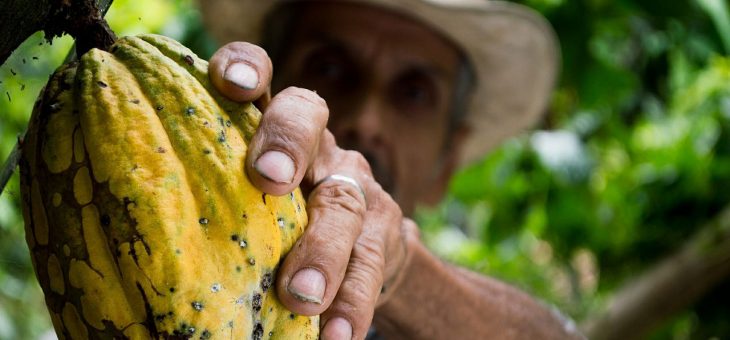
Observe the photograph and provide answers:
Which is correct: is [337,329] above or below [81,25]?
below

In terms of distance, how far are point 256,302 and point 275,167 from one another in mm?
112

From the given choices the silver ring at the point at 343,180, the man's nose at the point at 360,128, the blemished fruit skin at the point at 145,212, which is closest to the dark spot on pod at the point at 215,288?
the blemished fruit skin at the point at 145,212

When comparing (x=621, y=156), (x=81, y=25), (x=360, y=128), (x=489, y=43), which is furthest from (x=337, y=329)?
(x=621, y=156)

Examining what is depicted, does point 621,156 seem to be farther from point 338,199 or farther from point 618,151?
point 338,199

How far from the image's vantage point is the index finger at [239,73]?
775 mm

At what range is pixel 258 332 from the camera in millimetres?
718

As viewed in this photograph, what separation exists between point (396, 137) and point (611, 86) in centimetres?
82

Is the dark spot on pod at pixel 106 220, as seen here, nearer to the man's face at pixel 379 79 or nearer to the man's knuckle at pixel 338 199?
the man's knuckle at pixel 338 199

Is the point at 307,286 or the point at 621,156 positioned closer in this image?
the point at 307,286

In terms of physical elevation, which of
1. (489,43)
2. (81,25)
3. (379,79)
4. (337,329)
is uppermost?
(81,25)

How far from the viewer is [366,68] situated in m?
2.33

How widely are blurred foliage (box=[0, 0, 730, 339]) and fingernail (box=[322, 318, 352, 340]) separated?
1.71 metres

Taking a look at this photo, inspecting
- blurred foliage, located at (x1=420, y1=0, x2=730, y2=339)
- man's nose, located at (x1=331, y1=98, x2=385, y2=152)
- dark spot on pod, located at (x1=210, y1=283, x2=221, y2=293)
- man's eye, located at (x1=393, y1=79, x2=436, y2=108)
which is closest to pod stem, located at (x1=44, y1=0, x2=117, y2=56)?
dark spot on pod, located at (x1=210, y1=283, x2=221, y2=293)

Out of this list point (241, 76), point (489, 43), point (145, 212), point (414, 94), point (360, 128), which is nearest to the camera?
point (145, 212)
